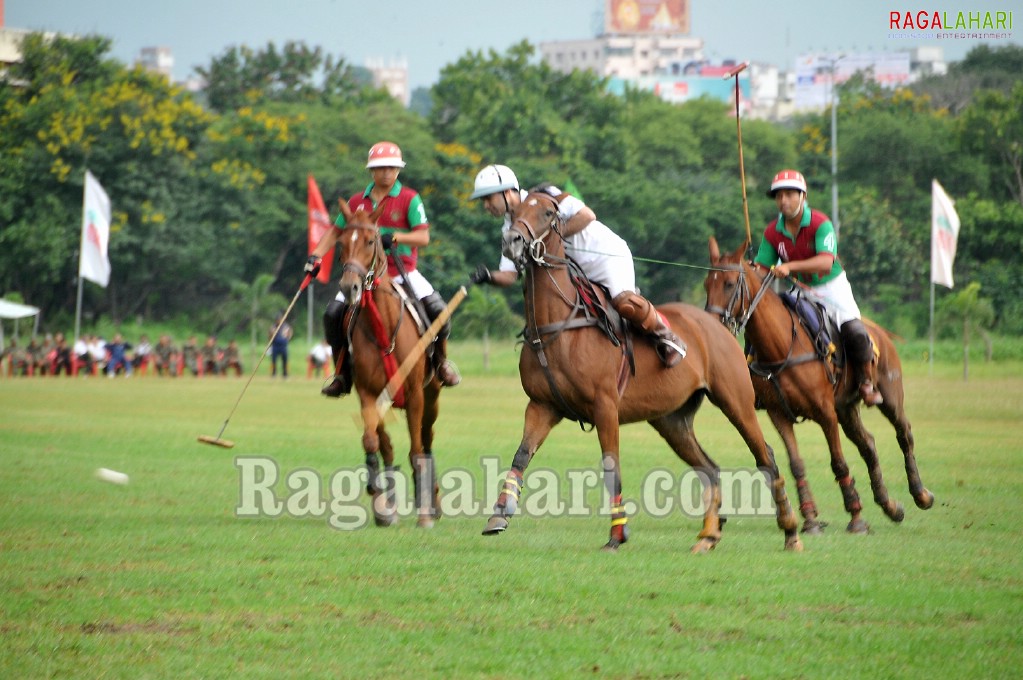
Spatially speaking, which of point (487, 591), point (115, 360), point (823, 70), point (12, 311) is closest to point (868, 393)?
point (487, 591)

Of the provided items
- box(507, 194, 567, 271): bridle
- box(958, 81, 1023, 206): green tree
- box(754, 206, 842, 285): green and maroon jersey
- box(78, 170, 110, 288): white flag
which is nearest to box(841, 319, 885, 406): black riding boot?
box(754, 206, 842, 285): green and maroon jersey

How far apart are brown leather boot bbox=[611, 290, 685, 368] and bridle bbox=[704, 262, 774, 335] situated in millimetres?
1229

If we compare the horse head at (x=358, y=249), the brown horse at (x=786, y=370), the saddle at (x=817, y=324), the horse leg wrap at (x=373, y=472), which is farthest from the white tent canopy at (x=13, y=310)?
the brown horse at (x=786, y=370)

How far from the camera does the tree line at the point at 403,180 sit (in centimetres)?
6112

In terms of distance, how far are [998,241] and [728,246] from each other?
1239 centimetres

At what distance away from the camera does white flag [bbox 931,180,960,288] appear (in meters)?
39.9

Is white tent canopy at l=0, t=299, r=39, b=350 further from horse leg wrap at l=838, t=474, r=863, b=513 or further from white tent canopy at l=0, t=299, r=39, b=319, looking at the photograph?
horse leg wrap at l=838, t=474, r=863, b=513

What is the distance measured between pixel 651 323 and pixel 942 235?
1232 inches

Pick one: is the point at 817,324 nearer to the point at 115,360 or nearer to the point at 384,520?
the point at 384,520

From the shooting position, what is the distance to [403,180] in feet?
211

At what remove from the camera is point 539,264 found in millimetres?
11352

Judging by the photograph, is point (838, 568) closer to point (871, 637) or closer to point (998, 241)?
point (871, 637)

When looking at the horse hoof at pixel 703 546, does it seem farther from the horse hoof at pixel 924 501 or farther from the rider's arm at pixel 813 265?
the horse hoof at pixel 924 501

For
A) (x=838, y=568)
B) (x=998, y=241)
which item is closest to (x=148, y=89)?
(x=998, y=241)
